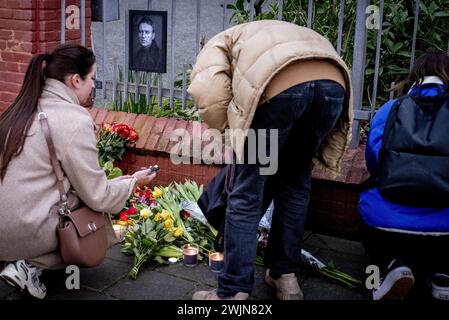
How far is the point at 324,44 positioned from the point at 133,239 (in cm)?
174

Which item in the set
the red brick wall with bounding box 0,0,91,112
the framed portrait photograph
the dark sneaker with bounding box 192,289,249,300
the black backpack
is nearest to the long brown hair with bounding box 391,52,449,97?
the black backpack

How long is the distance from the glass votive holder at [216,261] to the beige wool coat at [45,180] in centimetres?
78

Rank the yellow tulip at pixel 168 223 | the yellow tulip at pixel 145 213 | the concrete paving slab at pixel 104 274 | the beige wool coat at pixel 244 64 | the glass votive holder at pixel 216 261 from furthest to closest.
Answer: the yellow tulip at pixel 145 213, the yellow tulip at pixel 168 223, the glass votive holder at pixel 216 261, the concrete paving slab at pixel 104 274, the beige wool coat at pixel 244 64

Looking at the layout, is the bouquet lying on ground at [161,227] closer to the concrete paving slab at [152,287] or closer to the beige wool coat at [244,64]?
the concrete paving slab at [152,287]

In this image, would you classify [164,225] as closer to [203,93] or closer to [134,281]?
[134,281]

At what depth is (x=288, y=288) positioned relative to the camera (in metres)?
3.53

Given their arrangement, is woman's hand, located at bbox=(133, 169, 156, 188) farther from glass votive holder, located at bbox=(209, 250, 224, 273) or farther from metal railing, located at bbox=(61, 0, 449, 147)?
metal railing, located at bbox=(61, 0, 449, 147)

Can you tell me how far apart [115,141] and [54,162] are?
1.67 meters

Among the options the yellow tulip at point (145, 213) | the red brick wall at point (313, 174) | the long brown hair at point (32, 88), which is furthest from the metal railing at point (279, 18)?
the long brown hair at point (32, 88)

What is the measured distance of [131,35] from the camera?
211 inches

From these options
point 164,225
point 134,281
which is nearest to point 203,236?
point 164,225

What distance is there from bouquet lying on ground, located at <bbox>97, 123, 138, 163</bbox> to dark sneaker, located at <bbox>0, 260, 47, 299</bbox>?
1.65 metres

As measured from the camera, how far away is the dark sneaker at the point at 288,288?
3.52 metres

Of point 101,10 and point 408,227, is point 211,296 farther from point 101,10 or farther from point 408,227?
point 101,10
